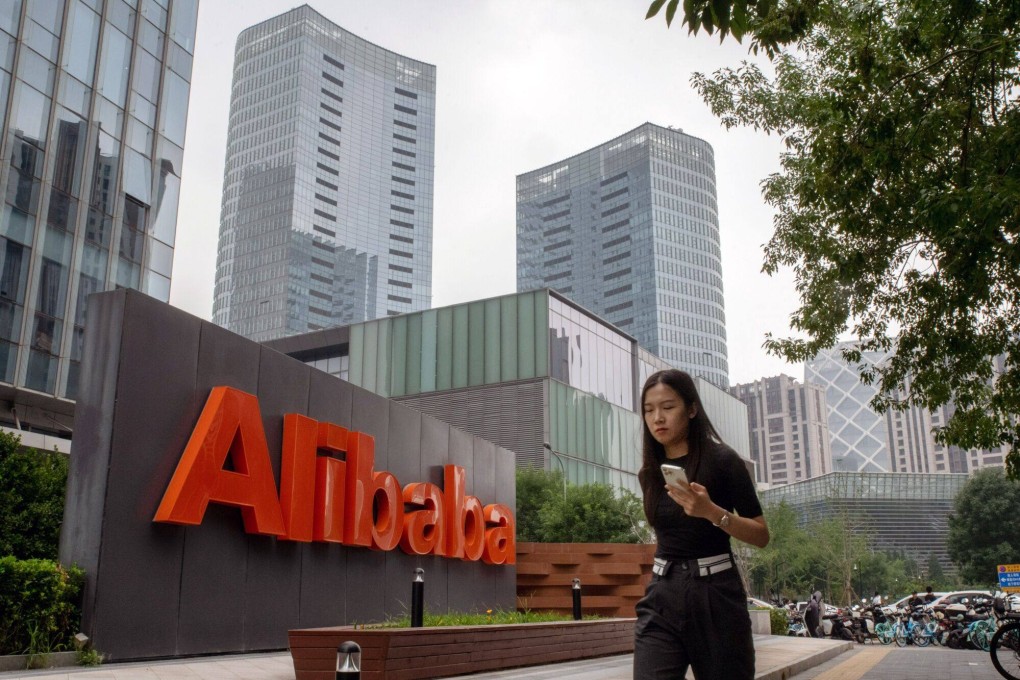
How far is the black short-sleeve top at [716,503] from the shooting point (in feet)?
10.2

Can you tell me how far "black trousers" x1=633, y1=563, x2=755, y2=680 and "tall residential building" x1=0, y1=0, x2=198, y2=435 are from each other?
2705 cm

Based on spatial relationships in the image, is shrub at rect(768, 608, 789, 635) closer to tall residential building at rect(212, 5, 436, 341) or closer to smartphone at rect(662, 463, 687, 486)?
smartphone at rect(662, 463, 687, 486)

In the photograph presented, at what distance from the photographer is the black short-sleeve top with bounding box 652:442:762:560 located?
10.2ft

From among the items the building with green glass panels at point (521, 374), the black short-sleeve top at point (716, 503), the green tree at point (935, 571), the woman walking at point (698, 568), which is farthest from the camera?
the green tree at point (935, 571)

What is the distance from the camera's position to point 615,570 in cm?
1825

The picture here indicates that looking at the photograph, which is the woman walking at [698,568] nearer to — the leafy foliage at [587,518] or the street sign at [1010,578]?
the street sign at [1010,578]

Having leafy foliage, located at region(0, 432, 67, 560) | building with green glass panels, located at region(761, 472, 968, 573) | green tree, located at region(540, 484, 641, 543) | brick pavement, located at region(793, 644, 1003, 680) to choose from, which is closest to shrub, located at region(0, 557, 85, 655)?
leafy foliage, located at region(0, 432, 67, 560)

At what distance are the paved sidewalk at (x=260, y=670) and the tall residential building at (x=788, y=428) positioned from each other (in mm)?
181404

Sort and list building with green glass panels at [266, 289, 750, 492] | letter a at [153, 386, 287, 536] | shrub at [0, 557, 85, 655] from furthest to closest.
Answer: building with green glass panels at [266, 289, 750, 492]
letter a at [153, 386, 287, 536]
shrub at [0, 557, 85, 655]

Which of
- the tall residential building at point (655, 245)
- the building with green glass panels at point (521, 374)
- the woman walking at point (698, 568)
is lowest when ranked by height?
the woman walking at point (698, 568)

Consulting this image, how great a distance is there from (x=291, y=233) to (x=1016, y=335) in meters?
132

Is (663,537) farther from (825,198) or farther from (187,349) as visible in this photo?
(187,349)

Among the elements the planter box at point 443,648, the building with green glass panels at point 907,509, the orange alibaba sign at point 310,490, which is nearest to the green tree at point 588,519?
the orange alibaba sign at point 310,490

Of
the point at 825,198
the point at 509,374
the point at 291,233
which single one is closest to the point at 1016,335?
the point at 825,198
